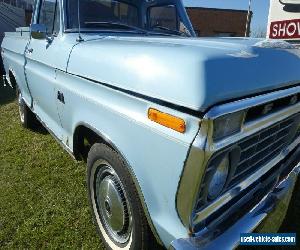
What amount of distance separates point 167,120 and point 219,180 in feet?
1.51

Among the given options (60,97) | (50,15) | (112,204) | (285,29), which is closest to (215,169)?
(112,204)

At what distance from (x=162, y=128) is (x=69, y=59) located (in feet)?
4.52

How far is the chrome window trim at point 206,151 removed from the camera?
161 centimetres

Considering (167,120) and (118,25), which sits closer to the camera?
(167,120)

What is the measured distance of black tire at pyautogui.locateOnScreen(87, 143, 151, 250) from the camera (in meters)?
2.19

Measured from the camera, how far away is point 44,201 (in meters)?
3.45

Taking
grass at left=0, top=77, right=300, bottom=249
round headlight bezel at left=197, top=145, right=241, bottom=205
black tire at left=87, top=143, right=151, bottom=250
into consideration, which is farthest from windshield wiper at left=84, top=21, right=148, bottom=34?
round headlight bezel at left=197, top=145, right=241, bottom=205

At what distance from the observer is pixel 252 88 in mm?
1855

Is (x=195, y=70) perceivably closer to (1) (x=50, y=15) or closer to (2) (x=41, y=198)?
(2) (x=41, y=198)

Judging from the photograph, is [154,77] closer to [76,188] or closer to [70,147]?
[70,147]

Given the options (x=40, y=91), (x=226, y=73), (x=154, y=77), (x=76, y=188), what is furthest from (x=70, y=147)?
(x=226, y=73)

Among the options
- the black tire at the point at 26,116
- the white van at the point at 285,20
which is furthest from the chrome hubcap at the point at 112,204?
the white van at the point at 285,20

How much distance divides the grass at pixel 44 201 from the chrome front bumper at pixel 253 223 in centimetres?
54

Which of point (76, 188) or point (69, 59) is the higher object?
point (69, 59)
